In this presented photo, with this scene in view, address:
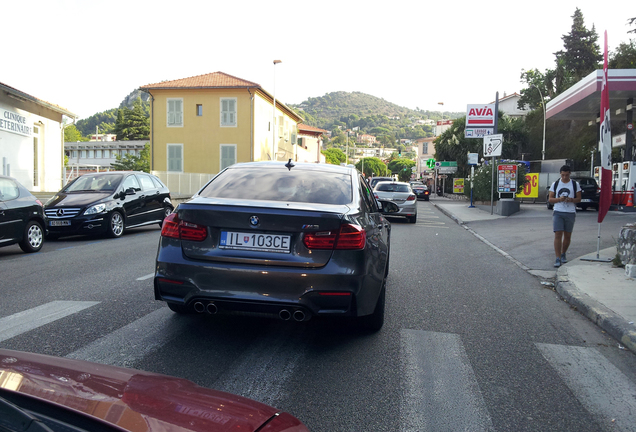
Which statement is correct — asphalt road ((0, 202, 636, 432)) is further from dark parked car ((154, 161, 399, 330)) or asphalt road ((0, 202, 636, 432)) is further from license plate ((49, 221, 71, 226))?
license plate ((49, 221, 71, 226))

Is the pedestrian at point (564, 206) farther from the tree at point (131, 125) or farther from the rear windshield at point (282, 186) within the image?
the tree at point (131, 125)

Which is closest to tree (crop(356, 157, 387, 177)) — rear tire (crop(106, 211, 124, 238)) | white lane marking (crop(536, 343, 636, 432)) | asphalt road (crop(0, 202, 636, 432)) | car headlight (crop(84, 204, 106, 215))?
rear tire (crop(106, 211, 124, 238))

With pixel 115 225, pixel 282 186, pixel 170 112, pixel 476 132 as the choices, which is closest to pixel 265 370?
pixel 282 186

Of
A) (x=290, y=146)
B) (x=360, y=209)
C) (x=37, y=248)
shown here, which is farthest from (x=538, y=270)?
(x=290, y=146)

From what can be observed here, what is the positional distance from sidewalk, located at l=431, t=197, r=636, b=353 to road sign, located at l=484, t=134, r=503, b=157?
14.0 meters

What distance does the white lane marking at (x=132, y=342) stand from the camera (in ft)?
12.8

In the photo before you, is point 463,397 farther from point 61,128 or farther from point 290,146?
point 290,146

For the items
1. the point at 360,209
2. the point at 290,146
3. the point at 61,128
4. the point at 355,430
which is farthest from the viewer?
the point at 290,146

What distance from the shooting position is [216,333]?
4688mm

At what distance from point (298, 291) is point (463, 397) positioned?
4.39 feet

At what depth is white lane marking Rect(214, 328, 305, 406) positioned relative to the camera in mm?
3359

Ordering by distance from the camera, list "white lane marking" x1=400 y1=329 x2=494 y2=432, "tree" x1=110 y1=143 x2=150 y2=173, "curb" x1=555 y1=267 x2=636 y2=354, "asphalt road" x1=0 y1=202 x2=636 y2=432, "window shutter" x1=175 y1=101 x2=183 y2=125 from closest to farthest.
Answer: "white lane marking" x1=400 y1=329 x2=494 y2=432 < "asphalt road" x1=0 y1=202 x2=636 y2=432 < "curb" x1=555 y1=267 x2=636 y2=354 < "window shutter" x1=175 y1=101 x2=183 y2=125 < "tree" x1=110 y1=143 x2=150 y2=173

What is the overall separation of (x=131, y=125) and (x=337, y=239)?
347 ft

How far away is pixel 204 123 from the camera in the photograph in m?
40.3
